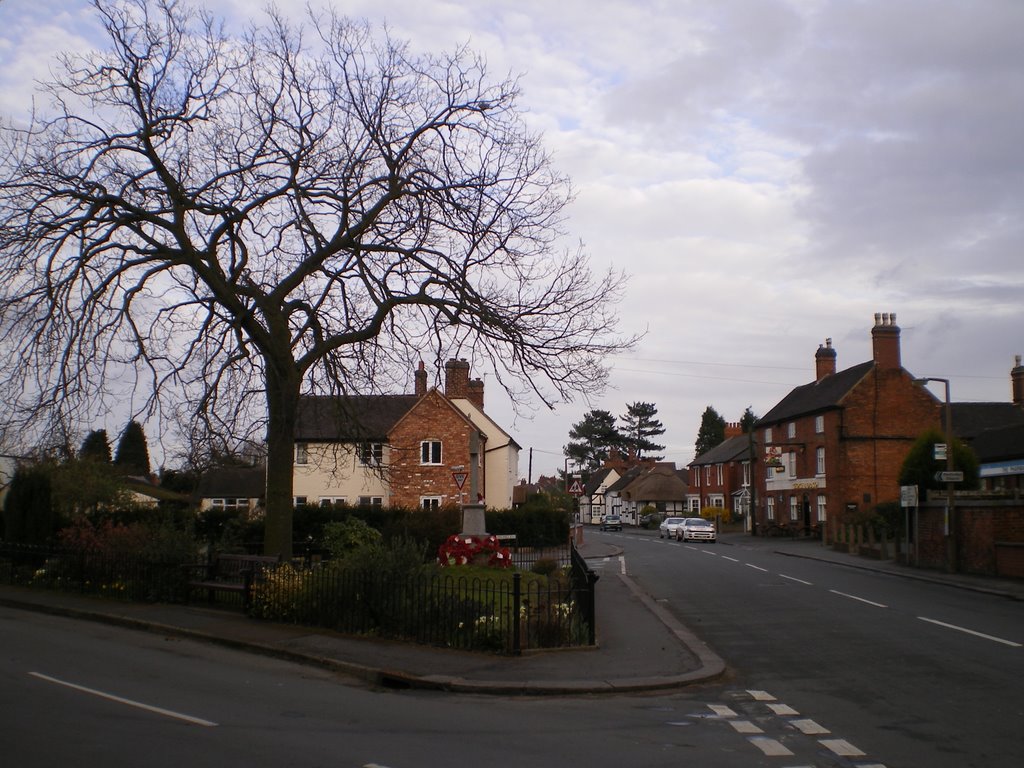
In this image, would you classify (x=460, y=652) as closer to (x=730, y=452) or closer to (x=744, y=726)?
(x=744, y=726)

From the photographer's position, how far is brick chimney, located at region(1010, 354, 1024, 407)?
5862cm

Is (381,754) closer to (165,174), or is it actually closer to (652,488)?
(165,174)

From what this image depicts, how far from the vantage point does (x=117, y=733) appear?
7980mm

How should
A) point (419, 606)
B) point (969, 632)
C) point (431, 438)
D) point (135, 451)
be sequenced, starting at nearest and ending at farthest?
point (419, 606) < point (969, 632) < point (431, 438) < point (135, 451)

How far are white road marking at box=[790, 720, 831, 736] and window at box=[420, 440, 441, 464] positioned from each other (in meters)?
41.7

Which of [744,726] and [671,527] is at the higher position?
[744,726]

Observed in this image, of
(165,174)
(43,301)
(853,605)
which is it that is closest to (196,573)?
(43,301)

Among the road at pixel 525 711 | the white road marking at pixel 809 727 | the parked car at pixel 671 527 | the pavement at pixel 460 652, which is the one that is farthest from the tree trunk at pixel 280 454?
the parked car at pixel 671 527

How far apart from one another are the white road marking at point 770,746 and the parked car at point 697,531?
4858cm

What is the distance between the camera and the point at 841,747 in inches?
314

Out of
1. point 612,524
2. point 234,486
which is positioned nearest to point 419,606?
point 234,486

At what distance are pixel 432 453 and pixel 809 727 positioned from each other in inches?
1658

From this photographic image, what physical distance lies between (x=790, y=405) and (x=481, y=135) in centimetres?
4974

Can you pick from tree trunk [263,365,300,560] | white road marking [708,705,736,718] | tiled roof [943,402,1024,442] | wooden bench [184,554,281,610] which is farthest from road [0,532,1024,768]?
Result: tiled roof [943,402,1024,442]
